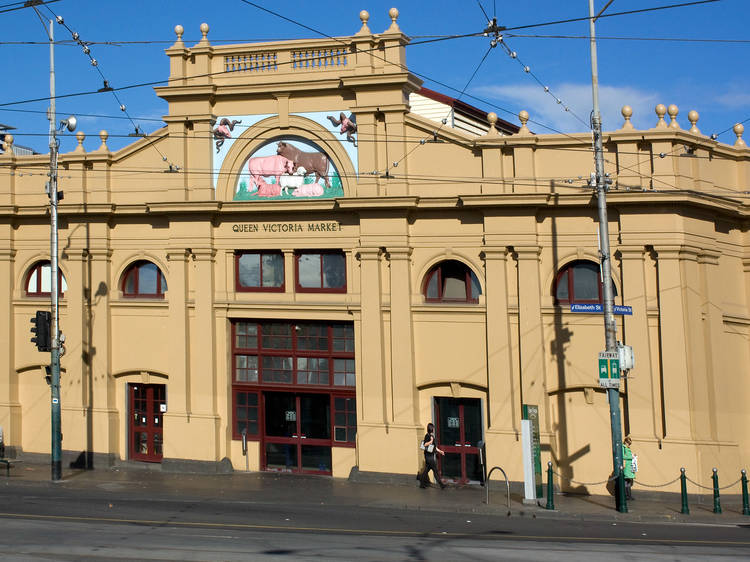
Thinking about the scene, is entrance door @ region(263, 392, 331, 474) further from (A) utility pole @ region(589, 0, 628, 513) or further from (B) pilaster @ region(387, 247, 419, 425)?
(A) utility pole @ region(589, 0, 628, 513)

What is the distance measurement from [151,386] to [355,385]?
5969mm

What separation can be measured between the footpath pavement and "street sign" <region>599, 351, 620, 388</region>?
272cm

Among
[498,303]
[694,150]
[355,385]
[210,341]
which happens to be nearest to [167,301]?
[210,341]

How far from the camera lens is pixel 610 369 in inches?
712

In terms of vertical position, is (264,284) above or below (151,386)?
above

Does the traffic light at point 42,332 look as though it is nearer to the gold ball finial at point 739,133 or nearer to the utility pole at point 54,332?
the utility pole at point 54,332

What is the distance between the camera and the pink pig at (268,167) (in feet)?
76.0

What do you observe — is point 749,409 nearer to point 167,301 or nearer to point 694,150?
point 694,150

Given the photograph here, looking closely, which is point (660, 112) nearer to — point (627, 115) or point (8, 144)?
point (627, 115)

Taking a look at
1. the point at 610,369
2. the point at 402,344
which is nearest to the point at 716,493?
the point at 610,369

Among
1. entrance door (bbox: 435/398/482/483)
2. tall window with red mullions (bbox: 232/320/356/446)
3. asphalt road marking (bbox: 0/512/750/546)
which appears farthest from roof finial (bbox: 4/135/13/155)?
entrance door (bbox: 435/398/482/483)

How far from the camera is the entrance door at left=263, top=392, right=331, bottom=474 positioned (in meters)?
23.0

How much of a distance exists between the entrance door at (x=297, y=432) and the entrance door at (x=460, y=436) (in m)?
3.06

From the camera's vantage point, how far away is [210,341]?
914 inches
